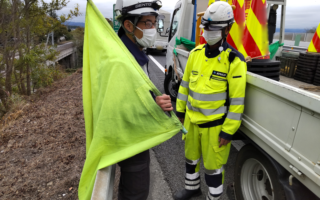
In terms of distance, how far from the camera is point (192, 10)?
495cm

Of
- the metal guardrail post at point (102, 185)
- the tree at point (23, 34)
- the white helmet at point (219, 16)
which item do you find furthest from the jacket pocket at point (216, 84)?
the tree at point (23, 34)

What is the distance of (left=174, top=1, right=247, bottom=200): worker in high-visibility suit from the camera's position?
6.46ft

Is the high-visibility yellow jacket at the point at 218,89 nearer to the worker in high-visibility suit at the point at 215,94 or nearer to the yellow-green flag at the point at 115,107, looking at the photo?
the worker in high-visibility suit at the point at 215,94

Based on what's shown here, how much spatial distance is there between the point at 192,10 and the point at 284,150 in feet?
13.8

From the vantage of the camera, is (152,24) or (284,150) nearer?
(284,150)

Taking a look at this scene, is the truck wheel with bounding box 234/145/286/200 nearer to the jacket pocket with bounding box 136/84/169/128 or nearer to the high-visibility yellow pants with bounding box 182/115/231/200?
the high-visibility yellow pants with bounding box 182/115/231/200

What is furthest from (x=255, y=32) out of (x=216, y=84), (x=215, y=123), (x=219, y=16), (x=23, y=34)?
(x=23, y=34)

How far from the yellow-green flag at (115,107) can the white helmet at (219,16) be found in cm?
112

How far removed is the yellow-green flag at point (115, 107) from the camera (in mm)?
1225

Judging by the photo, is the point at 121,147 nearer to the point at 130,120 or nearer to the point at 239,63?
the point at 130,120

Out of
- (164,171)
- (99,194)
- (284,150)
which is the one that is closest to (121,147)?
(99,194)

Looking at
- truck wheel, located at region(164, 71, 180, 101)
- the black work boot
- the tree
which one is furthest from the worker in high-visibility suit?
the tree

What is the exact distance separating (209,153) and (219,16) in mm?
1346

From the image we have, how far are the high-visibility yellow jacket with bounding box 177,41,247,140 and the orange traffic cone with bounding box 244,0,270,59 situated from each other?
0.61 metres
